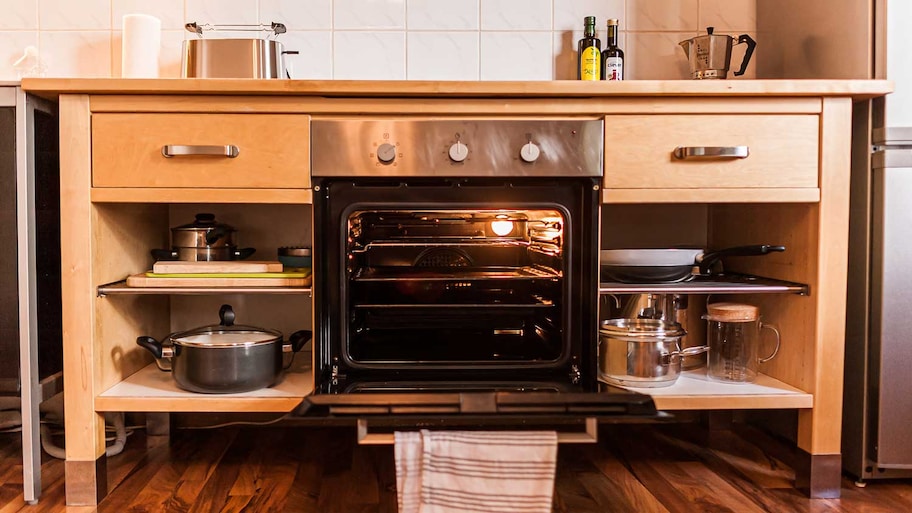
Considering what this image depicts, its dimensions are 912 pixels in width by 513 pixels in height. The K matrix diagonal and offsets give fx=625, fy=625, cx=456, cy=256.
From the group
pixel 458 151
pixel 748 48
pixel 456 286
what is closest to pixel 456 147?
pixel 458 151

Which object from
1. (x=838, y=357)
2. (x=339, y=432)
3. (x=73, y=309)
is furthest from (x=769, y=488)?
(x=73, y=309)

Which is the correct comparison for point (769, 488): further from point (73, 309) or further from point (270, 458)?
point (73, 309)

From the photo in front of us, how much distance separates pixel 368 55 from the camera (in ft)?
6.48

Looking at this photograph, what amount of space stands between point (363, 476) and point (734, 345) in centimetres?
101

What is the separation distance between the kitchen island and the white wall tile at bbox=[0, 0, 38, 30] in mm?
735

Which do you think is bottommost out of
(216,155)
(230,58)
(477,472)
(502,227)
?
(477,472)

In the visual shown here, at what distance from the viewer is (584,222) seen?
1.45m

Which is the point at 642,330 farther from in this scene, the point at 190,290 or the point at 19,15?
the point at 19,15

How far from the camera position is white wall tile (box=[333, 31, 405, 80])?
6.46ft

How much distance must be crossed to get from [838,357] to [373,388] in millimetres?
1067

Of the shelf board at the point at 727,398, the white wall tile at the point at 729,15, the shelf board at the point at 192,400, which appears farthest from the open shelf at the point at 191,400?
the white wall tile at the point at 729,15

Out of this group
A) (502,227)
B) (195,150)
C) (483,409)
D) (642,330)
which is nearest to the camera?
(483,409)

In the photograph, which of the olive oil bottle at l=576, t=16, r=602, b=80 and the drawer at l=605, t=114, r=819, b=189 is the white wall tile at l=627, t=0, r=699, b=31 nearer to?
the olive oil bottle at l=576, t=16, r=602, b=80

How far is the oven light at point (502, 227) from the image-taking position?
1.69 meters
